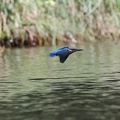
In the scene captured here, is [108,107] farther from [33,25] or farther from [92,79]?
[33,25]

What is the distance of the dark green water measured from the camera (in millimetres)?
7619

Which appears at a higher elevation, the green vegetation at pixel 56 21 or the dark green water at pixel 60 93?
the green vegetation at pixel 56 21

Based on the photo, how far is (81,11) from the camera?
29.7 meters

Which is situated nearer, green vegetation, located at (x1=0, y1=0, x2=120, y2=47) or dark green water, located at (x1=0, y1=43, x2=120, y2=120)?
dark green water, located at (x1=0, y1=43, x2=120, y2=120)

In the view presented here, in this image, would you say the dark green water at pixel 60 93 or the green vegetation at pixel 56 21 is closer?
the dark green water at pixel 60 93

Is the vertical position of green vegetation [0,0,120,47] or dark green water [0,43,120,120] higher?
green vegetation [0,0,120,47]

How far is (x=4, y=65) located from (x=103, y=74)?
379 centimetres

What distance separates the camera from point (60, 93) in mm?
9531

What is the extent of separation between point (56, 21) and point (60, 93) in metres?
18.2

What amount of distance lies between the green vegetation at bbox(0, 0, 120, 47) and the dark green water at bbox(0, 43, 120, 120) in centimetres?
1109

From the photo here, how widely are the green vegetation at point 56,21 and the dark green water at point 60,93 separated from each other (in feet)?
36.4

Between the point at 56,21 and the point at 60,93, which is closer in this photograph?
the point at 60,93

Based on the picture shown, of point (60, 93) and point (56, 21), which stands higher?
point (56, 21)

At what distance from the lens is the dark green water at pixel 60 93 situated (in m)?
7.62
